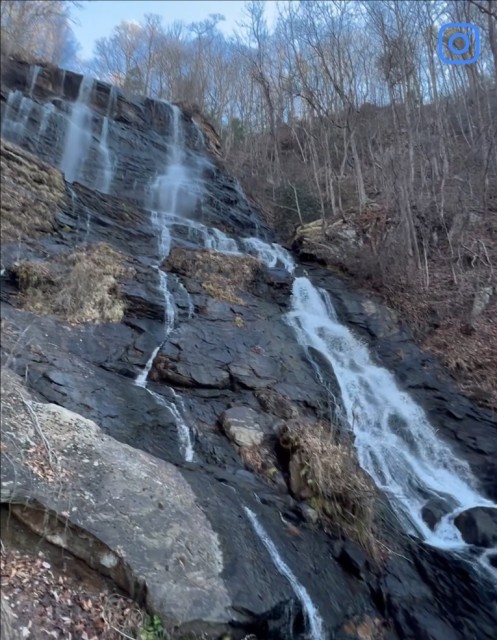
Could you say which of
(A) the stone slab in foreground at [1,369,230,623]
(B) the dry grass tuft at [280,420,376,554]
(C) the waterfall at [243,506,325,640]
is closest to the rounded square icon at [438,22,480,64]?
(B) the dry grass tuft at [280,420,376,554]

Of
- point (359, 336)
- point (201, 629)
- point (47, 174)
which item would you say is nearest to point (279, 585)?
point (201, 629)

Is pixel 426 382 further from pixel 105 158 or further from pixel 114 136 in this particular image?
pixel 114 136

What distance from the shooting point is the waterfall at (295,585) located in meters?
4.82

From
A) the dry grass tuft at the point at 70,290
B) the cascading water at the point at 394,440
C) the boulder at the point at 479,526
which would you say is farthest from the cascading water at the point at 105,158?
the boulder at the point at 479,526

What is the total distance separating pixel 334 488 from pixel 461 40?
20.2 metres

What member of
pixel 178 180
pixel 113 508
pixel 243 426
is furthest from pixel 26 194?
pixel 113 508

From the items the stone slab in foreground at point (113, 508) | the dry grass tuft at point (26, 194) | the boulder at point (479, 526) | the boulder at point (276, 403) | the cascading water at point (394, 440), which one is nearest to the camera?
the stone slab in foreground at point (113, 508)

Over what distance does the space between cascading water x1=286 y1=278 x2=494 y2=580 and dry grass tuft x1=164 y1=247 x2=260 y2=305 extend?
1542mm

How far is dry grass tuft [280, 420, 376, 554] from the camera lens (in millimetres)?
6168

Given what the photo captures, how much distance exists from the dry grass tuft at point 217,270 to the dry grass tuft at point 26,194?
3065mm

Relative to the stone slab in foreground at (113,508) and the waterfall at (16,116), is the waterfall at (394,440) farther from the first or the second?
the waterfall at (16,116)

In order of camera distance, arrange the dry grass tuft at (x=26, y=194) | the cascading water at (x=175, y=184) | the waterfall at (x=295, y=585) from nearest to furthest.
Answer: the waterfall at (x=295, y=585) → the dry grass tuft at (x=26, y=194) → the cascading water at (x=175, y=184)

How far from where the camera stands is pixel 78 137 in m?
17.9

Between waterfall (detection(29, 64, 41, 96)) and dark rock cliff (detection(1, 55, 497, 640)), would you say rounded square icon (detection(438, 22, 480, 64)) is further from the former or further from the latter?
waterfall (detection(29, 64, 41, 96))
